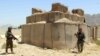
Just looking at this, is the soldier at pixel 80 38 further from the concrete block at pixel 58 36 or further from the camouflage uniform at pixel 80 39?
the concrete block at pixel 58 36

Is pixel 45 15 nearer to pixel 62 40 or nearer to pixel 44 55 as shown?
pixel 62 40

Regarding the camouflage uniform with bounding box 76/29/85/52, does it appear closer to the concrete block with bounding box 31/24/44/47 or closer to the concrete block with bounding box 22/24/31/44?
the concrete block with bounding box 31/24/44/47

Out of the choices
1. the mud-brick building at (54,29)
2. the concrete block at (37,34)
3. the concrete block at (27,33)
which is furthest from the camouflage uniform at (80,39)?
the concrete block at (27,33)

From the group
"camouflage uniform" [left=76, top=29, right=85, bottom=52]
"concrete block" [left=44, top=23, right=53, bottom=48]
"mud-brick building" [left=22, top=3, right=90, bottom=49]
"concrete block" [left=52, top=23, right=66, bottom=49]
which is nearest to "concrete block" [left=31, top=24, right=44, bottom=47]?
"mud-brick building" [left=22, top=3, right=90, bottom=49]

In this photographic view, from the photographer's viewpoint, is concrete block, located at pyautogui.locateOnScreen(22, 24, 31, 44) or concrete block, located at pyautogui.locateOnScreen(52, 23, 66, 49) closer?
concrete block, located at pyautogui.locateOnScreen(52, 23, 66, 49)

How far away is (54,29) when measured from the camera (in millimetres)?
14289

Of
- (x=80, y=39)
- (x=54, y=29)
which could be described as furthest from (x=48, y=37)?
(x=80, y=39)

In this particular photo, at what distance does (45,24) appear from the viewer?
14844mm

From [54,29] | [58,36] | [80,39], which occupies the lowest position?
[80,39]

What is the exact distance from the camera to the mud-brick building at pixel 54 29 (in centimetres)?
1426

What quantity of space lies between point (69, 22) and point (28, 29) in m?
3.63

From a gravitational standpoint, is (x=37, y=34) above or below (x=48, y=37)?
above

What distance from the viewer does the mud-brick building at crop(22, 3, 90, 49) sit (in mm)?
14258

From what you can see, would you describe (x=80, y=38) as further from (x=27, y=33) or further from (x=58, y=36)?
(x=27, y=33)
